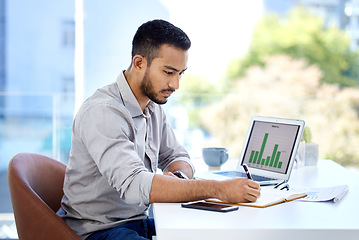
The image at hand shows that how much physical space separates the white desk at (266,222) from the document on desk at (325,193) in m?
0.03

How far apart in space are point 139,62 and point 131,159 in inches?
17.2

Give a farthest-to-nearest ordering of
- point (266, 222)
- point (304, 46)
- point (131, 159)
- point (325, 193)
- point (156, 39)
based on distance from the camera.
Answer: point (304, 46), point (156, 39), point (325, 193), point (131, 159), point (266, 222)

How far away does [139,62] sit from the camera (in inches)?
68.9

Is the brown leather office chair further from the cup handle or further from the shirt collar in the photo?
the cup handle

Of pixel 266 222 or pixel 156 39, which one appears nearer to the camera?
pixel 266 222

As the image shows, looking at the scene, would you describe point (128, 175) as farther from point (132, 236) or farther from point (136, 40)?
point (136, 40)

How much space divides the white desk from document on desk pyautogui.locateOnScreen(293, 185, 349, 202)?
3cm

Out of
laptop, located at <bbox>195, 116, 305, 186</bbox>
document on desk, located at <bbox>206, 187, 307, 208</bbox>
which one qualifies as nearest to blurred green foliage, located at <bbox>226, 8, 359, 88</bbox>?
laptop, located at <bbox>195, 116, 305, 186</bbox>

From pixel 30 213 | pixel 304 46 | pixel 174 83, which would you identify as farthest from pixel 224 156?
pixel 304 46

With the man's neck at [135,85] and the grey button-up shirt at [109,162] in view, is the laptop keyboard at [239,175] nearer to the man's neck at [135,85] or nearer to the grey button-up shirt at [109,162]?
the grey button-up shirt at [109,162]

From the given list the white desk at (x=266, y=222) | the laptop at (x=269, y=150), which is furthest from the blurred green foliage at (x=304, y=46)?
the white desk at (x=266, y=222)

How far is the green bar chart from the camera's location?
1924mm

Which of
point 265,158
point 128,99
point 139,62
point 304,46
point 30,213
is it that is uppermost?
point 304,46

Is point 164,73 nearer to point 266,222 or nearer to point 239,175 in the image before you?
point 239,175
